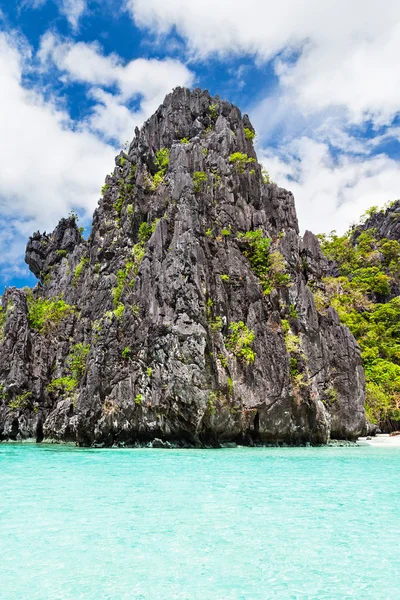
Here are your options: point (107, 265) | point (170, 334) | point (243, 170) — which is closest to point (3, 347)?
point (107, 265)

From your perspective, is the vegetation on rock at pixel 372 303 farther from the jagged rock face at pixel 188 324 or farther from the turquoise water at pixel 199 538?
the turquoise water at pixel 199 538

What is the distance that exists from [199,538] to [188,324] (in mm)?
17735

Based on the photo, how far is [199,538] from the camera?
6234 mm

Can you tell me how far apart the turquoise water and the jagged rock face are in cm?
1216

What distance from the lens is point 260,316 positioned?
26.8 m

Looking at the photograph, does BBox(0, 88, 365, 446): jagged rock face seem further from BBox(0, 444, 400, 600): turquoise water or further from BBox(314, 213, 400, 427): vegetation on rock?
BBox(0, 444, 400, 600): turquoise water

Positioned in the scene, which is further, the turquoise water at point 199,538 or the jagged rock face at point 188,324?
the jagged rock face at point 188,324

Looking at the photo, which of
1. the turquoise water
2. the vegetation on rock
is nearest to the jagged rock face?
the vegetation on rock

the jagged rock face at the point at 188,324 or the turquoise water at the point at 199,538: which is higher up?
the jagged rock face at the point at 188,324

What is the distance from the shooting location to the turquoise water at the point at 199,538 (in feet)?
15.5

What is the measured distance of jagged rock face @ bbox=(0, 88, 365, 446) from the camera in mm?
23531

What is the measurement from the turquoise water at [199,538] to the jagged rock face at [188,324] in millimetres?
12163

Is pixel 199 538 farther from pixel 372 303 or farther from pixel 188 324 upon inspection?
pixel 372 303

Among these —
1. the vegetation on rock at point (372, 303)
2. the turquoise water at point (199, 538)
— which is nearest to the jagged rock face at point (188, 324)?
the vegetation on rock at point (372, 303)
